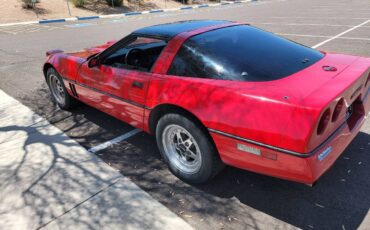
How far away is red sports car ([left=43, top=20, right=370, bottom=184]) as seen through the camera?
225cm

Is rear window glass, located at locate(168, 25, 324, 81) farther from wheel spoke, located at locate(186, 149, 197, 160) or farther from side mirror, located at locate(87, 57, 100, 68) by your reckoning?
side mirror, located at locate(87, 57, 100, 68)

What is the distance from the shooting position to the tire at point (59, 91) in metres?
4.74

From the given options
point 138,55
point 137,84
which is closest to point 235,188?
point 137,84

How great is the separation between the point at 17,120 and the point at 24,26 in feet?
43.3

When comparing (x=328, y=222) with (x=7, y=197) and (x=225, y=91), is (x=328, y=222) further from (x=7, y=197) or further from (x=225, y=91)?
(x=7, y=197)

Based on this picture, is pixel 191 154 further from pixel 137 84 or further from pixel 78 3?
pixel 78 3

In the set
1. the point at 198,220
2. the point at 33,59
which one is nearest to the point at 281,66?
the point at 198,220

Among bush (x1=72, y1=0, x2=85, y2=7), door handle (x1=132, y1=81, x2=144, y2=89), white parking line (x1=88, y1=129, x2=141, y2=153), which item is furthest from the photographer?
bush (x1=72, y1=0, x2=85, y2=7)

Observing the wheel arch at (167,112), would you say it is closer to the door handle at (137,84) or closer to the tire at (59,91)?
the door handle at (137,84)

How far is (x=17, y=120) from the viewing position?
4.71 meters

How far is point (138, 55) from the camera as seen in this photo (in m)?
3.53

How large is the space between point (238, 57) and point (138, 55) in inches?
48.3

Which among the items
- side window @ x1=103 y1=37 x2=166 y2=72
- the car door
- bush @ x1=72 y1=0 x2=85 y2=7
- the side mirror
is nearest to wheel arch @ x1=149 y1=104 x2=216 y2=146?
the car door

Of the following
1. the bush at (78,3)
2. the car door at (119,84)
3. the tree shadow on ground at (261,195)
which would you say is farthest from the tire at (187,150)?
the bush at (78,3)
